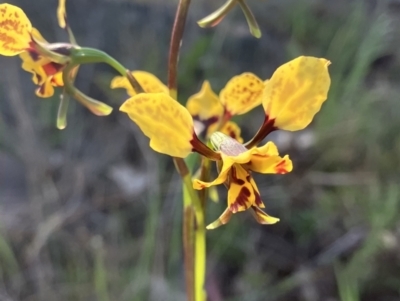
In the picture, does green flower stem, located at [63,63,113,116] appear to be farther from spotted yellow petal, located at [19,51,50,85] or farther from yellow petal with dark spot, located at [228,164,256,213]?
yellow petal with dark spot, located at [228,164,256,213]

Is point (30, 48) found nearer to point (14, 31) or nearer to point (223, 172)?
point (14, 31)

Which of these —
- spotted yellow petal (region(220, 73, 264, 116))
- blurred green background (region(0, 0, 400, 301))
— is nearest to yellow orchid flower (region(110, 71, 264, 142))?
spotted yellow petal (region(220, 73, 264, 116))

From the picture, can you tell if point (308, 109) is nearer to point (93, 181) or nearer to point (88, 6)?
point (93, 181)

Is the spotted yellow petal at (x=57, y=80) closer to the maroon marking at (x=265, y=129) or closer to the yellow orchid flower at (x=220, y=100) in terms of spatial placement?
the yellow orchid flower at (x=220, y=100)

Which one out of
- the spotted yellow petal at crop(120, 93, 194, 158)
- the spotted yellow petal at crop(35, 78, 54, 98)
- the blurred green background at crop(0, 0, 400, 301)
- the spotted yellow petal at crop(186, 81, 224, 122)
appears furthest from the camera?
the blurred green background at crop(0, 0, 400, 301)

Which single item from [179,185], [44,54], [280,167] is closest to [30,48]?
[44,54]
